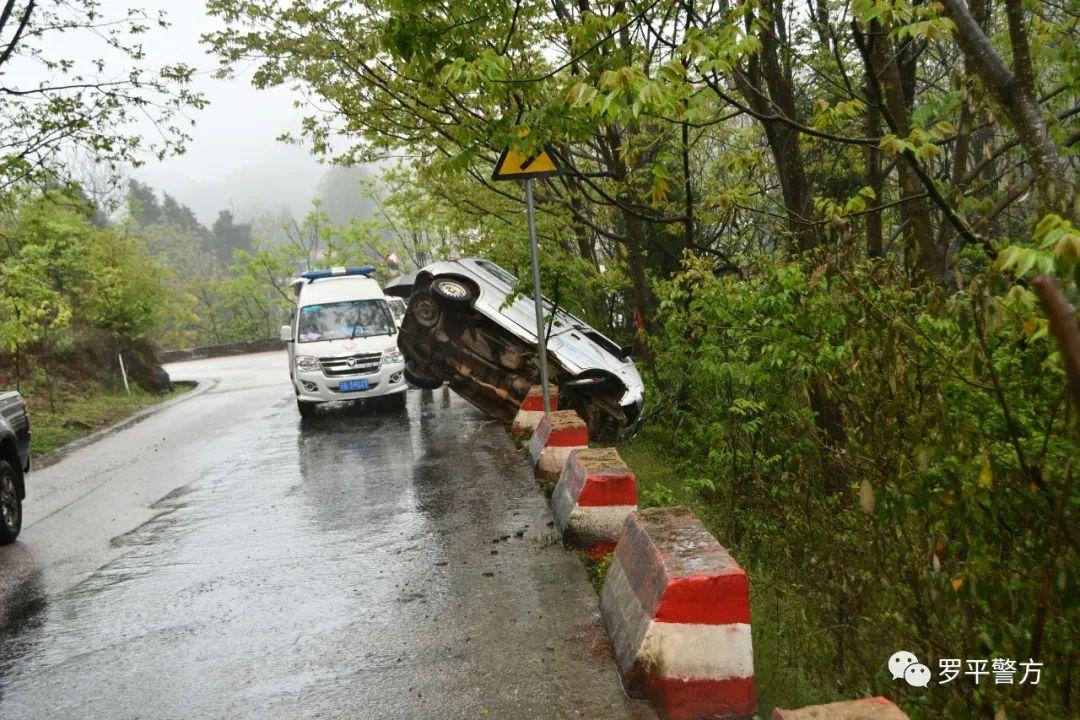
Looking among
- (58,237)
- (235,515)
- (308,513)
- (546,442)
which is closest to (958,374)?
(546,442)

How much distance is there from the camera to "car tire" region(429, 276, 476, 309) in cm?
1209

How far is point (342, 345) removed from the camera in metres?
14.8

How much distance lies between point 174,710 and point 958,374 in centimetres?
389

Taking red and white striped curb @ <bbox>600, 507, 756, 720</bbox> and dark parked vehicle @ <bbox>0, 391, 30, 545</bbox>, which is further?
dark parked vehicle @ <bbox>0, 391, 30, 545</bbox>

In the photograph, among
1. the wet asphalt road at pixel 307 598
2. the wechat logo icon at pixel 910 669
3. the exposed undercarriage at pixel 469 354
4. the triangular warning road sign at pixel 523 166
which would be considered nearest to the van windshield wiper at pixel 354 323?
the exposed undercarriage at pixel 469 354

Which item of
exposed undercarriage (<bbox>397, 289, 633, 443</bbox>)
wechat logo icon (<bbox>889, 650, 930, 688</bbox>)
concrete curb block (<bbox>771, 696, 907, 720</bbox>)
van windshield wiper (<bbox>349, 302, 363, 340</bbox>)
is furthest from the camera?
van windshield wiper (<bbox>349, 302, 363, 340</bbox>)

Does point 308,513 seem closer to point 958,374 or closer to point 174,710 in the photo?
point 174,710

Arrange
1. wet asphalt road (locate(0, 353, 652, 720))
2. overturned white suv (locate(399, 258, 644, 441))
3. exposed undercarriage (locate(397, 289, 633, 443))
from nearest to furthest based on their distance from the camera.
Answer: wet asphalt road (locate(0, 353, 652, 720))
overturned white suv (locate(399, 258, 644, 441))
exposed undercarriage (locate(397, 289, 633, 443))

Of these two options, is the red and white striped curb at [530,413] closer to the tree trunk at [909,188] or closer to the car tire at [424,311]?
the car tire at [424,311]

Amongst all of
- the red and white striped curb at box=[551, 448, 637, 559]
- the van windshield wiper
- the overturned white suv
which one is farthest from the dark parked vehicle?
the van windshield wiper

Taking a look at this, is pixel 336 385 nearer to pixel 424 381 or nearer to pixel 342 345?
pixel 342 345

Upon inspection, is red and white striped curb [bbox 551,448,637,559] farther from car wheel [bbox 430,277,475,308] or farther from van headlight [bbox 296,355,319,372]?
van headlight [bbox 296,355,319,372]

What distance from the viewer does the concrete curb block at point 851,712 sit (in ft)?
9.43

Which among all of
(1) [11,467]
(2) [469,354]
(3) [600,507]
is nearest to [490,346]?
(2) [469,354]
